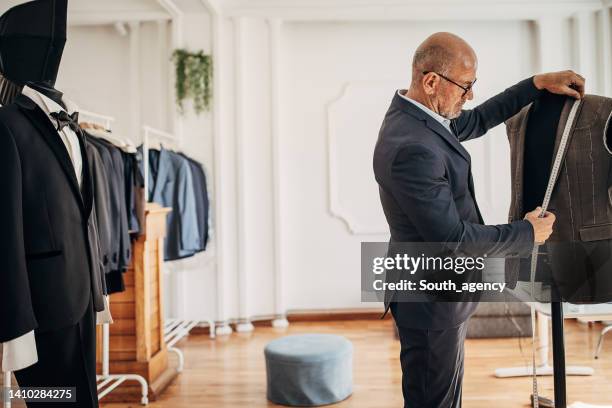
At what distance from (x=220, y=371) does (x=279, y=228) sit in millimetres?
1519

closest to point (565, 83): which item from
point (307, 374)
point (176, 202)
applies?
point (307, 374)

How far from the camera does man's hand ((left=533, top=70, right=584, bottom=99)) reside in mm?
1531

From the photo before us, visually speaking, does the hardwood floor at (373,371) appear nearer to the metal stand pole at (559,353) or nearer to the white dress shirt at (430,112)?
the metal stand pole at (559,353)

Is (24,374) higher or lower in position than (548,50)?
lower

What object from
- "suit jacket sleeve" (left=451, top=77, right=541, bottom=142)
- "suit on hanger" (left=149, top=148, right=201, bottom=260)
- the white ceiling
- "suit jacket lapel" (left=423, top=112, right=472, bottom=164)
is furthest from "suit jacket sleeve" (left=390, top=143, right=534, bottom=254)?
the white ceiling

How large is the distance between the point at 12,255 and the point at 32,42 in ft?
2.32

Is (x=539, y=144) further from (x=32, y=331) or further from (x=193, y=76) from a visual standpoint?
(x=193, y=76)

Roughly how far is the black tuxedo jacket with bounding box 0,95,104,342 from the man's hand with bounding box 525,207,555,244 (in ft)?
4.33

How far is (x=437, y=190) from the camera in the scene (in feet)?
4.89

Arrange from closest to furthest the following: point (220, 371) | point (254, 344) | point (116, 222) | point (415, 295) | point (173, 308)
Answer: point (415, 295), point (116, 222), point (220, 371), point (254, 344), point (173, 308)

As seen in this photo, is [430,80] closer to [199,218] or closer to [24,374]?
[24,374]

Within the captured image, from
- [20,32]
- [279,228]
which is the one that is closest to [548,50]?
[279,228]

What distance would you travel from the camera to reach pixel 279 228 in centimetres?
470

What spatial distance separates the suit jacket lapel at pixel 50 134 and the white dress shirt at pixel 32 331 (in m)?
0.02
